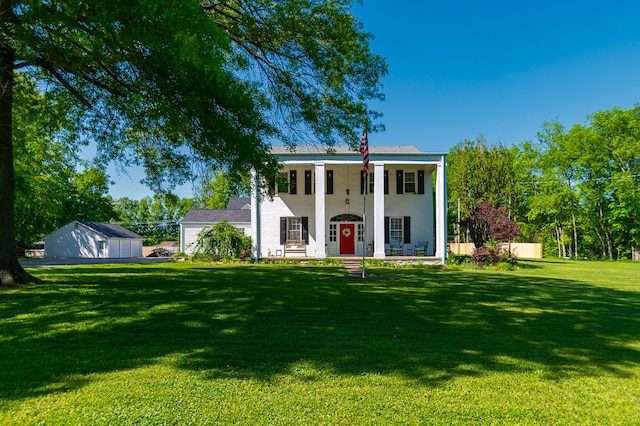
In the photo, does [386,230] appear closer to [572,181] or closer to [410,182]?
[410,182]

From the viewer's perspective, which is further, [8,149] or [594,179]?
[594,179]

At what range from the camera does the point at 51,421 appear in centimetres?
304

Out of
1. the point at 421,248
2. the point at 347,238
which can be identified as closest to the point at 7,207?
the point at 347,238

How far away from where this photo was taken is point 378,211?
71.3 ft

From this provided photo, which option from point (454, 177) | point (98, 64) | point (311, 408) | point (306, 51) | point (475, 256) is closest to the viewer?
point (311, 408)

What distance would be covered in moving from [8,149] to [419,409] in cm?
1131

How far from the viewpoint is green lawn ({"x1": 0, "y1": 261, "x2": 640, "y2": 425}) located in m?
3.29

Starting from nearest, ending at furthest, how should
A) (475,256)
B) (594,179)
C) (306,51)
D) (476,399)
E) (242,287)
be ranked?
(476,399) → (306,51) → (242,287) → (475,256) → (594,179)

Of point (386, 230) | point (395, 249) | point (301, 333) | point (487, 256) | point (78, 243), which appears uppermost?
point (386, 230)

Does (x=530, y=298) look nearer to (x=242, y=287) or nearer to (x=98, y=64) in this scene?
(x=242, y=287)

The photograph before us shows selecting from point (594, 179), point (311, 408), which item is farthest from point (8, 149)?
point (594, 179)

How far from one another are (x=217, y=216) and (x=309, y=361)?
91.6ft

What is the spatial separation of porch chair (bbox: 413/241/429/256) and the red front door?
11.5 ft

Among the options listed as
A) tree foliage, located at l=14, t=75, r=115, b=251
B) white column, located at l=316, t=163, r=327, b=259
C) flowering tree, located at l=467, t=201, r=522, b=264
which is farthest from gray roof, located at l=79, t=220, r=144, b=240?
flowering tree, located at l=467, t=201, r=522, b=264
